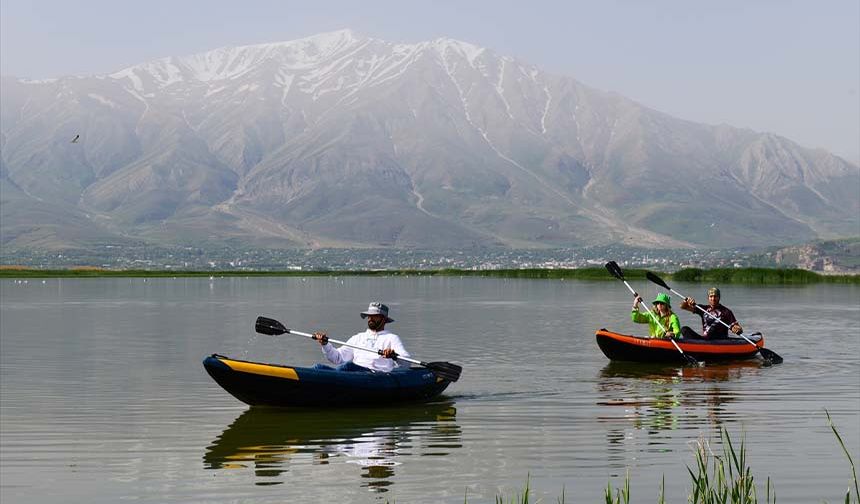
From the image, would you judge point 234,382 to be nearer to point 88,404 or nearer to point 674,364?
point 88,404

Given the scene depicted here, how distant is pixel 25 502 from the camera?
17.8m

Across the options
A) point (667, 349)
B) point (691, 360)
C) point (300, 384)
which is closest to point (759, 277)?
point (691, 360)

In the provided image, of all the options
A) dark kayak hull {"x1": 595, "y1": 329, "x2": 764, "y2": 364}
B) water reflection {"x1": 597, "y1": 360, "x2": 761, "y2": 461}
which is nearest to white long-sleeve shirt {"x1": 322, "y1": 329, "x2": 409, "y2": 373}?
water reflection {"x1": 597, "y1": 360, "x2": 761, "y2": 461}

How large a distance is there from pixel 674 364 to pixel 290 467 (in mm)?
19420

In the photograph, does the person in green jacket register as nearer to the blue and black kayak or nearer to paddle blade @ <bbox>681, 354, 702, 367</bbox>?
paddle blade @ <bbox>681, 354, 702, 367</bbox>

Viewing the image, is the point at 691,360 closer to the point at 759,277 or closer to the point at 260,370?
the point at 260,370

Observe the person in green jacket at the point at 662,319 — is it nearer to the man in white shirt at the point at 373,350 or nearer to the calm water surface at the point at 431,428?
the calm water surface at the point at 431,428

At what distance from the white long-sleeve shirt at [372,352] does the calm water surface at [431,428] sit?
958 mm

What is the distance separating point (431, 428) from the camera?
24.6 meters

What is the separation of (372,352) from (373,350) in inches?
8.4

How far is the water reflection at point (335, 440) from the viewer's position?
67.4 feet

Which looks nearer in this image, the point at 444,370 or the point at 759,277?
the point at 444,370

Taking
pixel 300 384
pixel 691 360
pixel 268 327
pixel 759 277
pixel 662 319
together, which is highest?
pixel 759 277

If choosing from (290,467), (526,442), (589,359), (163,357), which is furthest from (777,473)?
(163,357)
